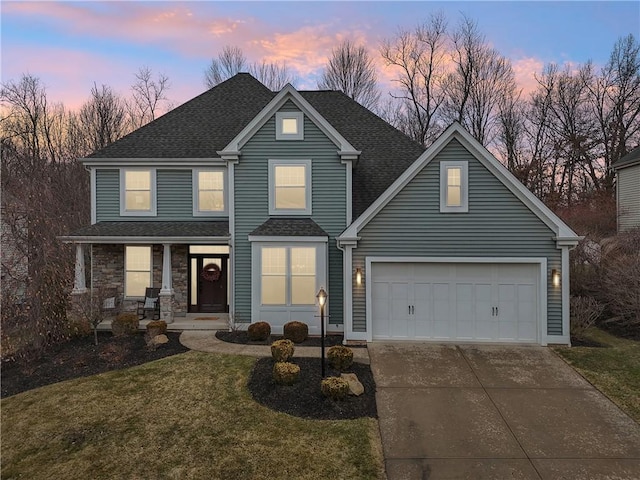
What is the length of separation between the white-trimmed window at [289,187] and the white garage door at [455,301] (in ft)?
10.8

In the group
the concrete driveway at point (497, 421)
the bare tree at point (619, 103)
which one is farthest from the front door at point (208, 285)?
the bare tree at point (619, 103)

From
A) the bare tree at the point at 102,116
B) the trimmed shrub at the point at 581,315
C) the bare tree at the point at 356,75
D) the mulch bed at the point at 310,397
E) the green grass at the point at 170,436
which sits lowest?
the green grass at the point at 170,436

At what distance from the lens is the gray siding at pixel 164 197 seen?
13367mm

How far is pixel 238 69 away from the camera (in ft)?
109

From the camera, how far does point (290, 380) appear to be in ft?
24.7

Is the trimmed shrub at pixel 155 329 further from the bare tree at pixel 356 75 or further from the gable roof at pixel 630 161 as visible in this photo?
the gable roof at pixel 630 161

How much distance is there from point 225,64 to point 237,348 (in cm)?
3065

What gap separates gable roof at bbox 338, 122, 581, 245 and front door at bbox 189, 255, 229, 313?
5.37m

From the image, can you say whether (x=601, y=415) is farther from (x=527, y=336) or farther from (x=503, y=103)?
(x=503, y=103)

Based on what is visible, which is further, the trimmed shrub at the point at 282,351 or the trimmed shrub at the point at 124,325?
the trimmed shrub at the point at 124,325

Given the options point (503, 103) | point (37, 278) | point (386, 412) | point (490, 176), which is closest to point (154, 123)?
point (37, 278)

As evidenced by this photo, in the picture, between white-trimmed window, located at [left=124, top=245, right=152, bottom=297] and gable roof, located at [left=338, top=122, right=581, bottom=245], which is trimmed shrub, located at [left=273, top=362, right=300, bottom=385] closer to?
gable roof, located at [left=338, top=122, right=581, bottom=245]

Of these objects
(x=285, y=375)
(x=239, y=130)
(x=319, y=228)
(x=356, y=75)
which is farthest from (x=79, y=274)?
(x=356, y=75)

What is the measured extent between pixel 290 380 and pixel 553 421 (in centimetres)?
486
